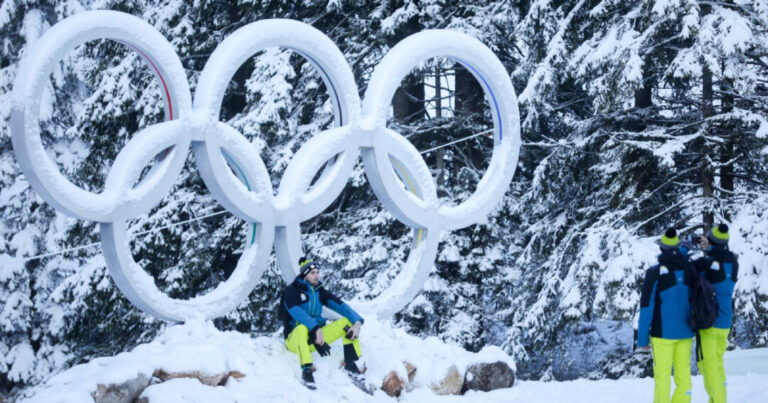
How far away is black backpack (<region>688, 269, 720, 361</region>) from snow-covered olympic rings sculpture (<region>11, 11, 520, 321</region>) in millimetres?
3183

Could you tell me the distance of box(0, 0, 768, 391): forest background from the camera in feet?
35.5

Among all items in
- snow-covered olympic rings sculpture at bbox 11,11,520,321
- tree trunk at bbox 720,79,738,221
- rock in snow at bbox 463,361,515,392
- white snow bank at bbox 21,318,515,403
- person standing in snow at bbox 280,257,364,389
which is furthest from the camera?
tree trunk at bbox 720,79,738,221

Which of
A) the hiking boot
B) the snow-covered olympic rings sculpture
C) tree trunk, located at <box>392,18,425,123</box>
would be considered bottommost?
the hiking boot

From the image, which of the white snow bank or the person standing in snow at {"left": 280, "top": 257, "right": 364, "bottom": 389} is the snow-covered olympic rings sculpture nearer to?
the white snow bank

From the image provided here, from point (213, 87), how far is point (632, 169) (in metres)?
6.44

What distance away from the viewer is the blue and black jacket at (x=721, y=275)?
586 cm

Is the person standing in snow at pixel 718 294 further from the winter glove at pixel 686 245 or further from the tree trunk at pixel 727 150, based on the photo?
the tree trunk at pixel 727 150

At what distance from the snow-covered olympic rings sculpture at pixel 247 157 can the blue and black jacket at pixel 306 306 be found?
53 cm

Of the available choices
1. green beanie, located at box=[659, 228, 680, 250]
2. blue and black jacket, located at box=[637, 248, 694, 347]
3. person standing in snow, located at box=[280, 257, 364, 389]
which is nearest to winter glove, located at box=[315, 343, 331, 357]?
person standing in snow, located at box=[280, 257, 364, 389]

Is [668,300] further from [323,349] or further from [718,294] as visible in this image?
[323,349]

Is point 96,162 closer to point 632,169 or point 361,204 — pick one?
point 361,204

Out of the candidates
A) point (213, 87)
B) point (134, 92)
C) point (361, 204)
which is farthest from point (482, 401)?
point (134, 92)

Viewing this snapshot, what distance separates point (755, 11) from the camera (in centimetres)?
1025

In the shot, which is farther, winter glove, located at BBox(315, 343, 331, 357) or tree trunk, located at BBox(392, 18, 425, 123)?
tree trunk, located at BBox(392, 18, 425, 123)
